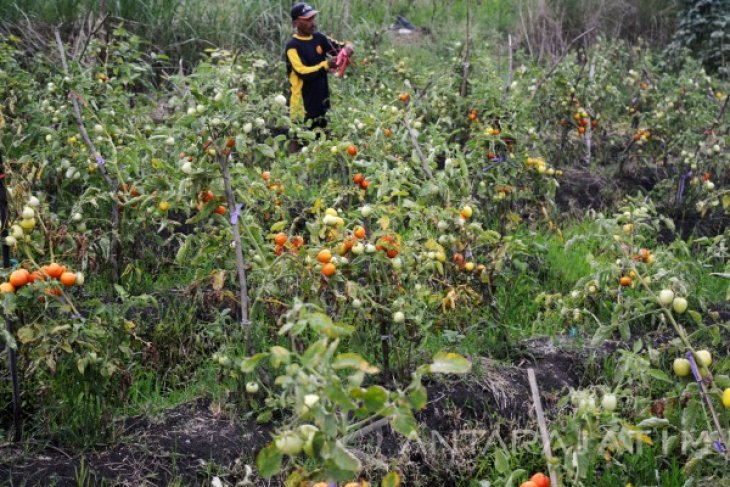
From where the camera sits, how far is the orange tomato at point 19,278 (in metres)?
2.45

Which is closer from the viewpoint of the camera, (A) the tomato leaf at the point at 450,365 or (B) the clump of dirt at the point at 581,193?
(A) the tomato leaf at the point at 450,365

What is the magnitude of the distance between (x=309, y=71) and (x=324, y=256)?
12.3ft

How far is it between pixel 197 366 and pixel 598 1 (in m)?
8.17

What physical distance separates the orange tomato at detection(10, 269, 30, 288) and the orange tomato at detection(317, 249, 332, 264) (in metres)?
0.87

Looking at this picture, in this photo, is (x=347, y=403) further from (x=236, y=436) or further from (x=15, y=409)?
(x=15, y=409)

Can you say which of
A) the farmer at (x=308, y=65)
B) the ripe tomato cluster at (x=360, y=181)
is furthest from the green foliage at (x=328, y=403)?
the farmer at (x=308, y=65)

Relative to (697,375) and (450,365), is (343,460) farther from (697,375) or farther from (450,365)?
(697,375)

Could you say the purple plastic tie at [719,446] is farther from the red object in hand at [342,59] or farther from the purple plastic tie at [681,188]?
the red object in hand at [342,59]

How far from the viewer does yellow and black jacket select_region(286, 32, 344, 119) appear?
20.2 feet

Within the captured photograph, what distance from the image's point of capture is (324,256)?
2621 mm

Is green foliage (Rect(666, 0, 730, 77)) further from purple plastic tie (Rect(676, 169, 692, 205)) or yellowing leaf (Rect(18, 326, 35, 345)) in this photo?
yellowing leaf (Rect(18, 326, 35, 345))

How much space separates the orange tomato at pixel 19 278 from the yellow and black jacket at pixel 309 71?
12.4ft

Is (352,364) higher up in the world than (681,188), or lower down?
higher up

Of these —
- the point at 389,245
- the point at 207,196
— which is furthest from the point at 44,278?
the point at 389,245
